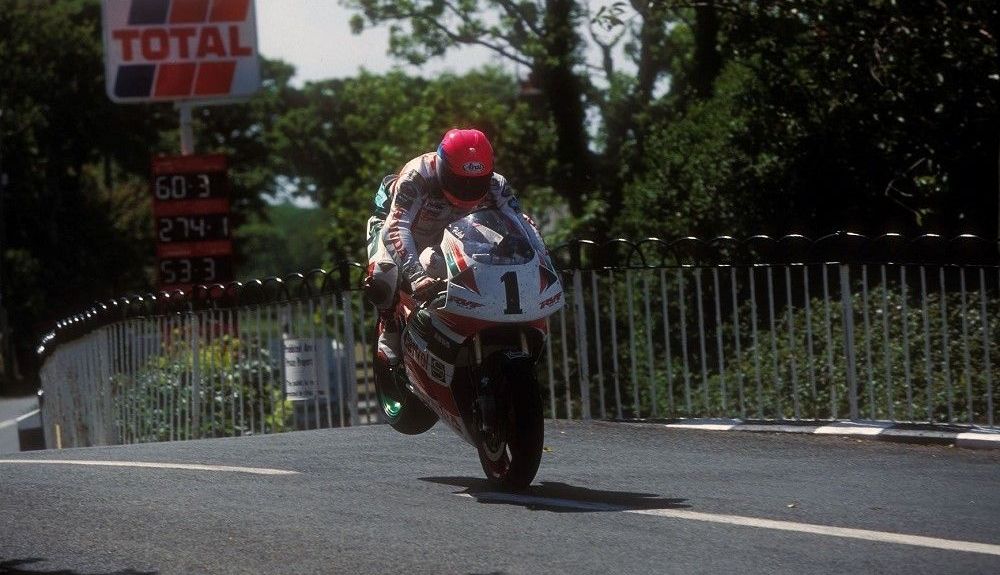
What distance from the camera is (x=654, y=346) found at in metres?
14.7

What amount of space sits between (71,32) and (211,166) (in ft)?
123

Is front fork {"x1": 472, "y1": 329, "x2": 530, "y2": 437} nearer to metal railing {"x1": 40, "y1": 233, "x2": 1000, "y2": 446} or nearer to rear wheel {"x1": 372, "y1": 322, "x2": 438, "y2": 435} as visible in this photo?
rear wheel {"x1": 372, "y1": 322, "x2": 438, "y2": 435}

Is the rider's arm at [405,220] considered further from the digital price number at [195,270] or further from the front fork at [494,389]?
the digital price number at [195,270]

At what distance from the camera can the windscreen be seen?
818 centimetres

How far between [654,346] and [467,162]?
20.8 feet

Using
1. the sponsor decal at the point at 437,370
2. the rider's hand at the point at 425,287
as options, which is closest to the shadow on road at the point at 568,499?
the sponsor decal at the point at 437,370

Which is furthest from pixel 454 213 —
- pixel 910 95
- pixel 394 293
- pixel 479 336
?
pixel 910 95

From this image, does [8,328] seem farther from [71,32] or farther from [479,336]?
[479,336]

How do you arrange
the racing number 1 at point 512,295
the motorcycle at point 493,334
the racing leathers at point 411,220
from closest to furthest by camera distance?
the motorcycle at point 493,334 < the racing number 1 at point 512,295 < the racing leathers at point 411,220

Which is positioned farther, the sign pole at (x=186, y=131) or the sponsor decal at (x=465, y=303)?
the sign pole at (x=186, y=131)

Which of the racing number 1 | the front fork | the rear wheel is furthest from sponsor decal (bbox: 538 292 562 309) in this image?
the rear wheel

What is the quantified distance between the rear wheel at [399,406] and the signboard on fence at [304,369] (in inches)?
160

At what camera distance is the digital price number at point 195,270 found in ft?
72.1

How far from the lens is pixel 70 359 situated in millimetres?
21156
